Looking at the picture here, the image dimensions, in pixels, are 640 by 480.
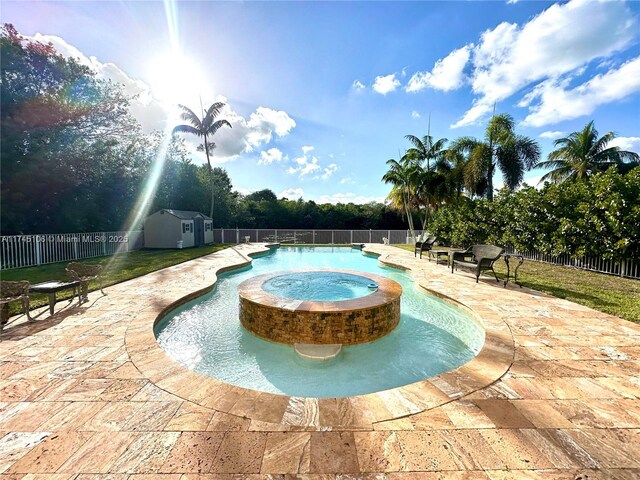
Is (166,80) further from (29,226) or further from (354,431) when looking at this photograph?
(354,431)

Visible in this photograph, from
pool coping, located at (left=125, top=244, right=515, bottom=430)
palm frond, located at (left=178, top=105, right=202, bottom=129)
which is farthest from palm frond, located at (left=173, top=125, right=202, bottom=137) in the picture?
pool coping, located at (left=125, top=244, right=515, bottom=430)

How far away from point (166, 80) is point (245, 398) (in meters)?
10.5

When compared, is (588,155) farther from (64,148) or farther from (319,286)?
(64,148)

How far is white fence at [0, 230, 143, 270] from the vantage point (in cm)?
872

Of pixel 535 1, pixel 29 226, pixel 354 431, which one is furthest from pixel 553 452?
pixel 29 226

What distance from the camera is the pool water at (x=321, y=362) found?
10.5ft

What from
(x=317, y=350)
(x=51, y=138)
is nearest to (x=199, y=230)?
(x=51, y=138)

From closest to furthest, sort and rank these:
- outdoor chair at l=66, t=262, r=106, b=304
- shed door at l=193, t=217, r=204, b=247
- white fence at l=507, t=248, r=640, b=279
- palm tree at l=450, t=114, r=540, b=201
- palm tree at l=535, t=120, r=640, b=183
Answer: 1. outdoor chair at l=66, t=262, r=106, b=304
2. white fence at l=507, t=248, r=640, b=279
3. palm tree at l=450, t=114, r=540, b=201
4. shed door at l=193, t=217, r=204, b=247
5. palm tree at l=535, t=120, r=640, b=183

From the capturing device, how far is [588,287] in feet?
20.7

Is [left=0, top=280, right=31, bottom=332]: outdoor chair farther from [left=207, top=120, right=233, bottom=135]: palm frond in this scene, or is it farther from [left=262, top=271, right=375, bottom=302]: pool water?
[left=207, top=120, right=233, bottom=135]: palm frond

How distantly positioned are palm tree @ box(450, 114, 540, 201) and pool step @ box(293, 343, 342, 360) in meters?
13.3

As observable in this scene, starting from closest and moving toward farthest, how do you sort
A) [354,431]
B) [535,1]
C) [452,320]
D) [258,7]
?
[354,431] < [452,320] < [535,1] < [258,7]

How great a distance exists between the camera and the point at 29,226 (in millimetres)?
11688

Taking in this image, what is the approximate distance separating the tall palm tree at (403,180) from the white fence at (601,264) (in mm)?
8499
